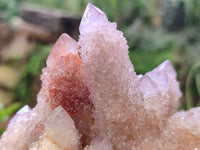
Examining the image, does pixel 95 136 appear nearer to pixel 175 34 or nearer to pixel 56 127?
pixel 56 127

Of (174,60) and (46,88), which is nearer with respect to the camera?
(46,88)

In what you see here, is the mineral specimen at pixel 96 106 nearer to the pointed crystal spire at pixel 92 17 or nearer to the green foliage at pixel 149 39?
the pointed crystal spire at pixel 92 17

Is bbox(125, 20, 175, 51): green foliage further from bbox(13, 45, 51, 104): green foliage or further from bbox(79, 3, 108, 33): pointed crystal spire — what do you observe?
bbox(79, 3, 108, 33): pointed crystal spire

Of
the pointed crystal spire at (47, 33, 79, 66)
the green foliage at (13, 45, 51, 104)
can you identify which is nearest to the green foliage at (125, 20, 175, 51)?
the green foliage at (13, 45, 51, 104)

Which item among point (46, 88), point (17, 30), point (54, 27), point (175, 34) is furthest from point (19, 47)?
point (46, 88)

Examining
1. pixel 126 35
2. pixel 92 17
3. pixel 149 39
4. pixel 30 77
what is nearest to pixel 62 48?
pixel 92 17

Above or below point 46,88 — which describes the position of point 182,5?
below

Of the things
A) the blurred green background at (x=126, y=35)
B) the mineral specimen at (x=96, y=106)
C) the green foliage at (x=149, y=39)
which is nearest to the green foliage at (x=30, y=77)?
the blurred green background at (x=126, y=35)

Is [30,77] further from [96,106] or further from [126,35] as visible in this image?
[96,106]
